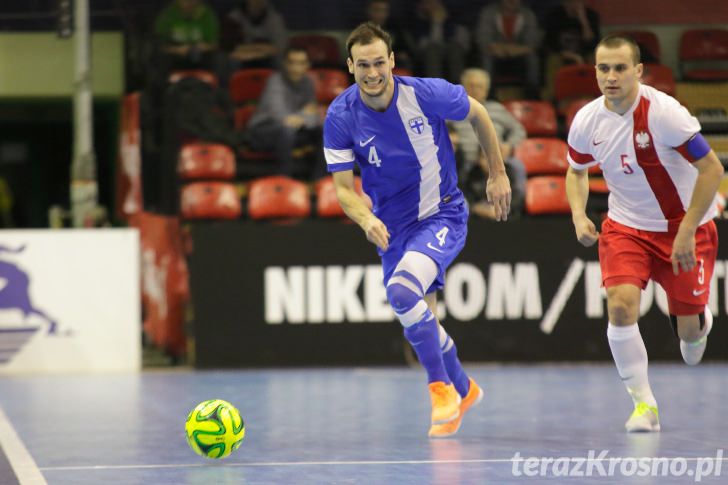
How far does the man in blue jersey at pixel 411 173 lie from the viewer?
7.03 meters

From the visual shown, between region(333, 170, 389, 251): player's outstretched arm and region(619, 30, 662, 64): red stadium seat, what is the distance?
7.67m

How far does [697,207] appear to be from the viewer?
678 cm

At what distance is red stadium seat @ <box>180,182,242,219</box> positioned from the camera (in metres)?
12.1

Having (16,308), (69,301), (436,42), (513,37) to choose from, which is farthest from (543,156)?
(16,308)

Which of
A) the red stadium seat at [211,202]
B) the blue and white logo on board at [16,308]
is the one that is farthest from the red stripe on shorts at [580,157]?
the blue and white logo on board at [16,308]

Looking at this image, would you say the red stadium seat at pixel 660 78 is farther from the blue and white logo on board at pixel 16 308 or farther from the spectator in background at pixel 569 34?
the blue and white logo on board at pixel 16 308

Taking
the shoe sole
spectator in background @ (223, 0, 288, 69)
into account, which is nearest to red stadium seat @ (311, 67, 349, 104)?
spectator in background @ (223, 0, 288, 69)

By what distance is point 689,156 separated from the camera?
6.89 meters

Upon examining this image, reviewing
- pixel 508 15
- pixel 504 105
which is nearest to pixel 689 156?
pixel 504 105

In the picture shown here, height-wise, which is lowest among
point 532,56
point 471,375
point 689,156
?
point 471,375

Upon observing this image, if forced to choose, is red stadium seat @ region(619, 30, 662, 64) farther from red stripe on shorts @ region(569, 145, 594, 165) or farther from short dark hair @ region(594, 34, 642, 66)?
short dark hair @ region(594, 34, 642, 66)

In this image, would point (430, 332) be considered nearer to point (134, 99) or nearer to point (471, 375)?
point (471, 375)

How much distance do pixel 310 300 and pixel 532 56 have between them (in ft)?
13.9

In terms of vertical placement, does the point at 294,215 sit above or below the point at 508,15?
below
